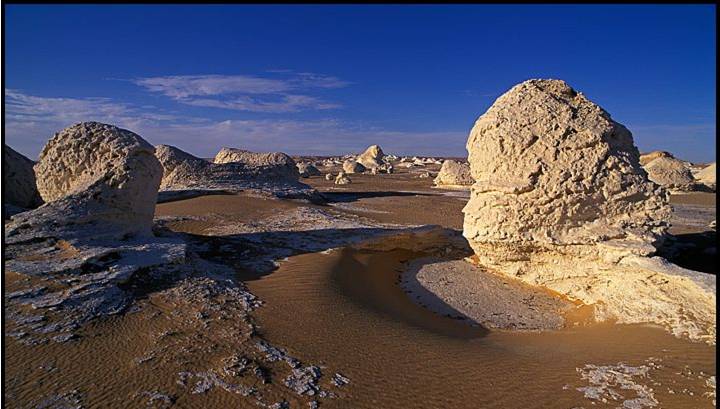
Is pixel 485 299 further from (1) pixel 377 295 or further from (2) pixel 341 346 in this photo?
(2) pixel 341 346

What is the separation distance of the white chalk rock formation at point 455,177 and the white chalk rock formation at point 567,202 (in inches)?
883

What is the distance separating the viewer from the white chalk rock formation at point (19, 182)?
11.3 meters

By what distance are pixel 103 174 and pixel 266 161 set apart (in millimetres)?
16672

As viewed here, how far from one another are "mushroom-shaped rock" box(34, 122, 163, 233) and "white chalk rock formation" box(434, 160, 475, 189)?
81.8ft

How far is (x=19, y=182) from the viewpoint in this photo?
1154 centimetres

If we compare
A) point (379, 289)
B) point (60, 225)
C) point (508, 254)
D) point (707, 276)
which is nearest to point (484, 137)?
point (508, 254)

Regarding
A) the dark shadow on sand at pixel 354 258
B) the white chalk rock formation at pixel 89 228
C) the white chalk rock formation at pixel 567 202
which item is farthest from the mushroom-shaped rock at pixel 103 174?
the white chalk rock formation at pixel 567 202

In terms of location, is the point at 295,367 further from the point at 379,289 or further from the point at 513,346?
the point at 379,289

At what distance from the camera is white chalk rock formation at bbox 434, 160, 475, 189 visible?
3089 centimetres

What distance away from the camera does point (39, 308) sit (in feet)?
16.0

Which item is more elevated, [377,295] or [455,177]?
[455,177]

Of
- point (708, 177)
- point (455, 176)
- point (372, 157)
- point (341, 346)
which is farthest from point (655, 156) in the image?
point (372, 157)

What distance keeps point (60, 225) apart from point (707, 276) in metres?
9.75

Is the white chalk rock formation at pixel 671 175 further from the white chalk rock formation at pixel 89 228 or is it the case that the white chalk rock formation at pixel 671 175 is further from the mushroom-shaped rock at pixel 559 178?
the white chalk rock formation at pixel 89 228
